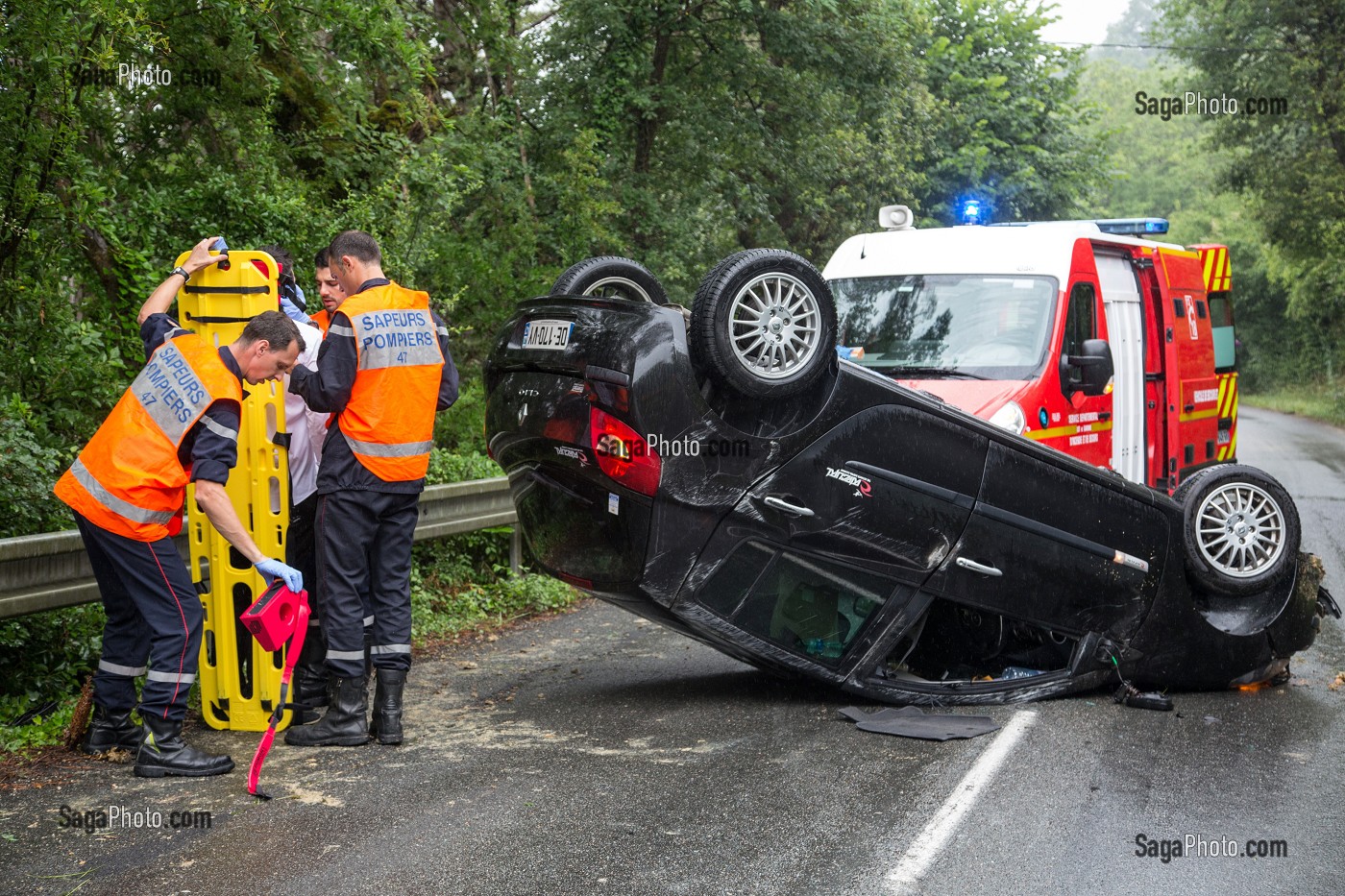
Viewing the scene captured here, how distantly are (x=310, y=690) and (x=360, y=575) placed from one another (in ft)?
2.62

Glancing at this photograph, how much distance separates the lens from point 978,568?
5.70 metres

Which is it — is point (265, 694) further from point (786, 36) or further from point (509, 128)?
point (786, 36)

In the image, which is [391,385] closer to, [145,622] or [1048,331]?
[145,622]

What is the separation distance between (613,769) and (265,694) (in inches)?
63.1

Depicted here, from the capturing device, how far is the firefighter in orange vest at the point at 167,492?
4.72m

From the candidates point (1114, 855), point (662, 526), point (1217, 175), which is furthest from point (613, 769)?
point (1217, 175)

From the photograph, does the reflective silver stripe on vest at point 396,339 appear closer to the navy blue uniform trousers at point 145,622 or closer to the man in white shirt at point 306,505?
the man in white shirt at point 306,505

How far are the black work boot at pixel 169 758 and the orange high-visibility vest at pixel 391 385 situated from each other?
1263mm

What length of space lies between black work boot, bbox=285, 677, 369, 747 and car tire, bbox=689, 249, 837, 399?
6.48 ft

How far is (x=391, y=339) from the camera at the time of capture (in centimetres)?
521

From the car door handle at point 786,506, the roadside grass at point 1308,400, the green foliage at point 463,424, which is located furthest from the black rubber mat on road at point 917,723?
the roadside grass at point 1308,400
